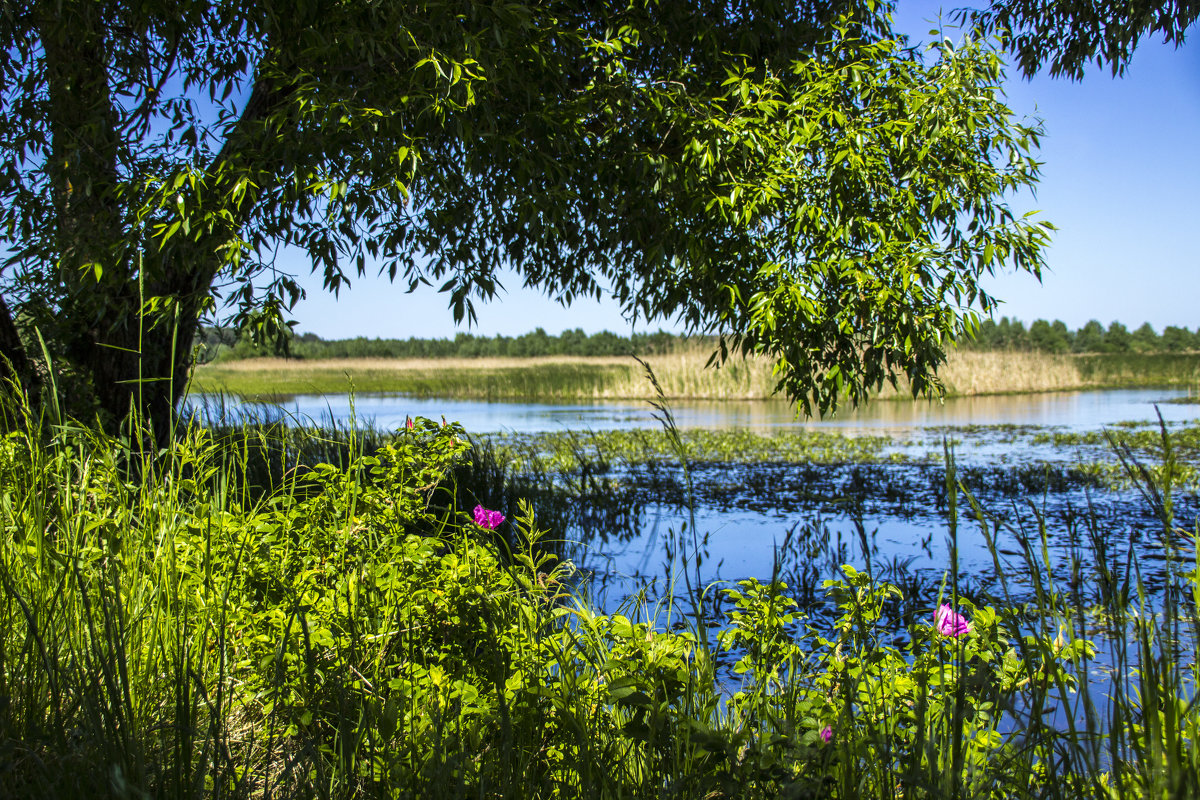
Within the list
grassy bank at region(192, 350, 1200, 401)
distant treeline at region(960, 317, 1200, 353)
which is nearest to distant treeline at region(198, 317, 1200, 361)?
distant treeline at region(960, 317, 1200, 353)

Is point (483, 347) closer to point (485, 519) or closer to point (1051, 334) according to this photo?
point (1051, 334)

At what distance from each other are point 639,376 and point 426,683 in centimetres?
2292

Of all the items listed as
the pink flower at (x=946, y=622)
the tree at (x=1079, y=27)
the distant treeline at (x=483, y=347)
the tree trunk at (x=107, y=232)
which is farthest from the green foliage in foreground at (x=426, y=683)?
the distant treeline at (x=483, y=347)

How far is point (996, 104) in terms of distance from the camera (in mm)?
4742

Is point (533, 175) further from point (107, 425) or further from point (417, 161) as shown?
point (107, 425)

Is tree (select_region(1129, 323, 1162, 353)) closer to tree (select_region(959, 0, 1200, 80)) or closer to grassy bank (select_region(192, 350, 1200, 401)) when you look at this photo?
grassy bank (select_region(192, 350, 1200, 401))

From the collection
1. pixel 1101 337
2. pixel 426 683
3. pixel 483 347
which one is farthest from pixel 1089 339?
pixel 426 683

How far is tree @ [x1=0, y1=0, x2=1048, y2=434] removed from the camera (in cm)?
418

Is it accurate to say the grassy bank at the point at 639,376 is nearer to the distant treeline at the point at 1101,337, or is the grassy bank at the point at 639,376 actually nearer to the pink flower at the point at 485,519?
the pink flower at the point at 485,519

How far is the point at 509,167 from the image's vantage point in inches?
184

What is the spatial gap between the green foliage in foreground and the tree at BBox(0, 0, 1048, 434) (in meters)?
1.80

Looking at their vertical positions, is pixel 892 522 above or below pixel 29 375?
below

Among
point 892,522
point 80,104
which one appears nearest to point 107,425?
point 80,104

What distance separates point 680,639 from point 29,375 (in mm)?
4369
